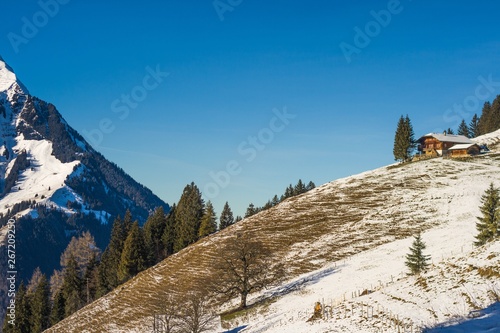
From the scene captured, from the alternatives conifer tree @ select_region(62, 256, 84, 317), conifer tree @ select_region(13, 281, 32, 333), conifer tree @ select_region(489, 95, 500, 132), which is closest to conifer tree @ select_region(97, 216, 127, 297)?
conifer tree @ select_region(62, 256, 84, 317)

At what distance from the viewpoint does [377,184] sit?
97.5 meters

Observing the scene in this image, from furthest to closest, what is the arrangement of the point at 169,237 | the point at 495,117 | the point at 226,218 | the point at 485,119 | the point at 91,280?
the point at 485,119 < the point at 495,117 < the point at 226,218 < the point at 169,237 < the point at 91,280

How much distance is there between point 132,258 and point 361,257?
5558 centimetres

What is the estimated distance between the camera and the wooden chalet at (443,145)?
116m

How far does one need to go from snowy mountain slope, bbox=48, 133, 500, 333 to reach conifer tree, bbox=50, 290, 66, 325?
1822cm

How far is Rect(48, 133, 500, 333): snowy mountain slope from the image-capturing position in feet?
72.6

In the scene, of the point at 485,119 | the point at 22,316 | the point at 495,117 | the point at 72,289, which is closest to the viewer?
the point at 22,316

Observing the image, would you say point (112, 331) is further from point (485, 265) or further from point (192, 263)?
point (485, 265)

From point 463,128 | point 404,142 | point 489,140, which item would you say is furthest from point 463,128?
point 404,142

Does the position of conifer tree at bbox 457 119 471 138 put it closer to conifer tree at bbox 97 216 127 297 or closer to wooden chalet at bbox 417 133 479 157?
wooden chalet at bbox 417 133 479 157

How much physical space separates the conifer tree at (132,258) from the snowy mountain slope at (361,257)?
1246cm

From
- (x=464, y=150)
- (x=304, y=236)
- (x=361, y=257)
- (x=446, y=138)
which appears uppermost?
(x=446, y=138)

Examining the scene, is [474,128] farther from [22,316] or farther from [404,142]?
[22,316]

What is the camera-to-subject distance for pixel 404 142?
120188mm
